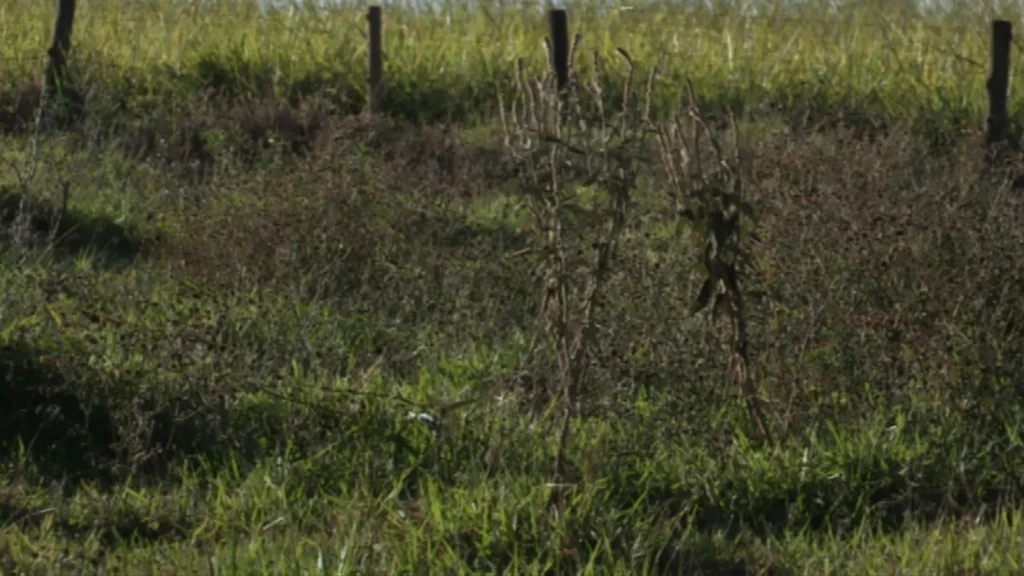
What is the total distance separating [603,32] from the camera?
46.8 feet

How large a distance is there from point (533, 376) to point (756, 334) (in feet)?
3.39

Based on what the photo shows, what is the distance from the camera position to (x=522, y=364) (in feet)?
19.8

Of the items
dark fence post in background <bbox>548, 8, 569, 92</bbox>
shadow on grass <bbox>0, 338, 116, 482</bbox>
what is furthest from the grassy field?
dark fence post in background <bbox>548, 8, 569, 92</bbox>

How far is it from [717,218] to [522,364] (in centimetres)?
84

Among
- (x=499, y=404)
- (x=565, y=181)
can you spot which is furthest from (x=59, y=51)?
(x=565, y=181)

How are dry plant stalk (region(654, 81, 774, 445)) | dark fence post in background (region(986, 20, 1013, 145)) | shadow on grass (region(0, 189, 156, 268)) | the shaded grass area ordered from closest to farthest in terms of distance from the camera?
1. the shaded grass area
2. dry plant stalk (region(654, 81, 774, 445))
3. shadow on grass (region(0, 189, 156, 268))
4. dark fence post in background (region(986, 20, 1013, 145))

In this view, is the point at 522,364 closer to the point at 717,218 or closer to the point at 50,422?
the point at 717,218

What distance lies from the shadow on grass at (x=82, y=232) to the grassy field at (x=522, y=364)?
0.02 meters

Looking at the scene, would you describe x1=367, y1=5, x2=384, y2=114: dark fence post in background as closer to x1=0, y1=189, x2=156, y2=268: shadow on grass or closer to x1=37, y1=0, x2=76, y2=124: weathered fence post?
x1=37, y1=0, x2=76, y2=124: weathered fence post

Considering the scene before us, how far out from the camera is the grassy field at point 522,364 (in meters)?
4.97

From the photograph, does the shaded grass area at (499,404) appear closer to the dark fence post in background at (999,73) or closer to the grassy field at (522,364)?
the grassy field at (522,364)

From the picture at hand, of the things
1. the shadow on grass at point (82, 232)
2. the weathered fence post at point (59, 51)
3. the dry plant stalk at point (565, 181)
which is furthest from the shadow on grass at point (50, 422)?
the weathered fence post at point (59, 51)

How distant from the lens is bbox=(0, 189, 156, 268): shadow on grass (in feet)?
28.3

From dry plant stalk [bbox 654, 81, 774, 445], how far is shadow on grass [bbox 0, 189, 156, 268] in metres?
3.62
